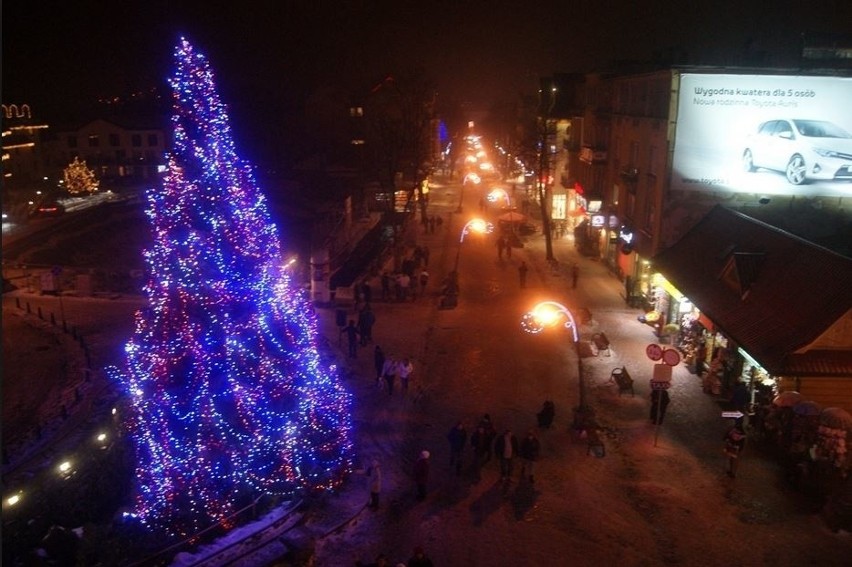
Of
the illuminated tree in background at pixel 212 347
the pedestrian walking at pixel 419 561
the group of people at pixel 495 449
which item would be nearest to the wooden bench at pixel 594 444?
the group of people at pixel 495 449

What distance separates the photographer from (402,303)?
28.4 m

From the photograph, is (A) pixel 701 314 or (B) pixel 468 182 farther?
(B) pixel 468 182

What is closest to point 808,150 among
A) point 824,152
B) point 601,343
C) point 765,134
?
point 824,152

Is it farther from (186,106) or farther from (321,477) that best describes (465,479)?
(186,106)

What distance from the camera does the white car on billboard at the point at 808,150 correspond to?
2314 cm

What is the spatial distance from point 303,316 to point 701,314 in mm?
12575

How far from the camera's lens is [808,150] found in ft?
75.8

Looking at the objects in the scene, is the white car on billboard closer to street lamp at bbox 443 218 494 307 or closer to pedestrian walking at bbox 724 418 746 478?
pedestrian walking at bbox 724 418 746 478

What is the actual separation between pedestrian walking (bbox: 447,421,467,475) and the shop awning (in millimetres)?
7338

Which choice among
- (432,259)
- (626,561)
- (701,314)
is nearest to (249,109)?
(432,259)

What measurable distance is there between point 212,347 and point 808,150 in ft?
68.7

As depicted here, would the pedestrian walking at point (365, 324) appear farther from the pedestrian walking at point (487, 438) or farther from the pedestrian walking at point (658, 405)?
the pedestrian walking at point (658, 405)

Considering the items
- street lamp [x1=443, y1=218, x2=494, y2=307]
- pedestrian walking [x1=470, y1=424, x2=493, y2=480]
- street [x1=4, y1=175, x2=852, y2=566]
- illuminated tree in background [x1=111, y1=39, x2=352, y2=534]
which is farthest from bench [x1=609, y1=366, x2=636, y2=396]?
street lamp [x1=443, y1=218, x2=494, y2=307]

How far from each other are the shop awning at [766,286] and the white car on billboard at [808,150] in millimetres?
2593
